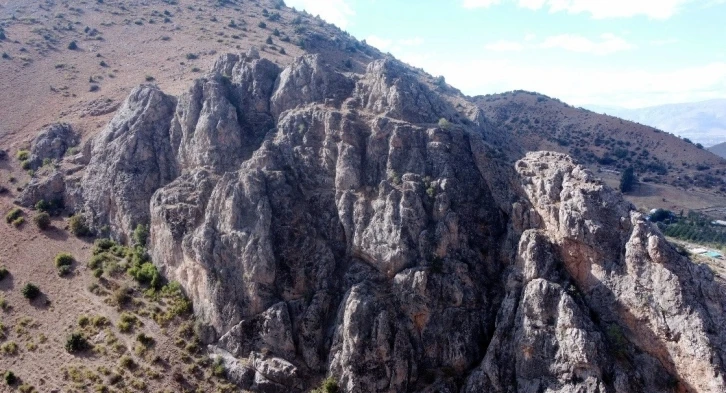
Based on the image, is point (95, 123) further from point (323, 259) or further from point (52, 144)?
point (323, 259)

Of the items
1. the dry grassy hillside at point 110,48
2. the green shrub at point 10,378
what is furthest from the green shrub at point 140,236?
the dry grassy hillside at point 110,48

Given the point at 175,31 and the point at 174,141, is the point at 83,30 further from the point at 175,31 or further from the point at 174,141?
the point at 174,141

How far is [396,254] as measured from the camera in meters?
40.0

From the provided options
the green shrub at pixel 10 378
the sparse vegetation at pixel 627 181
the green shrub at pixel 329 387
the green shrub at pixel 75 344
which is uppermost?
the sparse vegetation at pixel 627 181

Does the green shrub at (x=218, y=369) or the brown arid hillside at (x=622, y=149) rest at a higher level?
the brown arid hillside at (x=622, y=149)

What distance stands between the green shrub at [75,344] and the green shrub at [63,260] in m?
10.6

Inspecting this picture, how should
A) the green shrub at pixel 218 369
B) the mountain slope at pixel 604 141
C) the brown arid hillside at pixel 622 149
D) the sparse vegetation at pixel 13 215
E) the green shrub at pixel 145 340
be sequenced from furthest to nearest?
the mountain slope at pixel 604 141
the brown arid hillside at pixel 622 149
the sparse vegetation at pixel 13 215
the green shrub at pixel 145 340
the green shrub at pixel 218 369

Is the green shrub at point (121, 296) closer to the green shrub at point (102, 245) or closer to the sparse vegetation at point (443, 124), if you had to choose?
the green shrub at point (102, 245)

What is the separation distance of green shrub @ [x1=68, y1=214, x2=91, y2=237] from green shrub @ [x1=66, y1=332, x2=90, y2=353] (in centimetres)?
1505

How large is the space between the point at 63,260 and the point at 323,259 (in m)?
26.9

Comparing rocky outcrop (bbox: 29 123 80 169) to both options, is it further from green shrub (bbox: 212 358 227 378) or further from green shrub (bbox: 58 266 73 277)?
green shrub (bbox: 212 358 227 378)

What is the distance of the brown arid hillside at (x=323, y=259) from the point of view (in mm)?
34625

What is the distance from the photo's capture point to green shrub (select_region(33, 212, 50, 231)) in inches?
1997

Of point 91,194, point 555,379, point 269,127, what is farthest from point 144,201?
point 555,379
